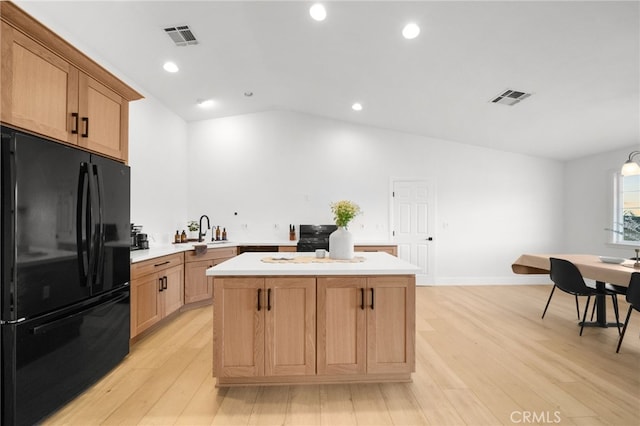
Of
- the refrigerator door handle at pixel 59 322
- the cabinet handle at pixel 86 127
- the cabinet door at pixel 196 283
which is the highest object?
the cabinet handle at pixel 86 127

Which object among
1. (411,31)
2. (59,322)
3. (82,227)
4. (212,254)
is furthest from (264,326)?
(411,31)

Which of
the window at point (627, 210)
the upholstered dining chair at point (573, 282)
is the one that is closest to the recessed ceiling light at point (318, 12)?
the upholstered dining chair at point (573, 282)

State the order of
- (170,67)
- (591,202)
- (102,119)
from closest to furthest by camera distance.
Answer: (102,119), (170,67), (591,202)

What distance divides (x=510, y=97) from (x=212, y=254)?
443cm

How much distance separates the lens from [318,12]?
2.73m

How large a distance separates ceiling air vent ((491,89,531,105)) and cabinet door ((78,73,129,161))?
13.4 feet

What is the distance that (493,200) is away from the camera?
575cm

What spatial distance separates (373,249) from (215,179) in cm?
308

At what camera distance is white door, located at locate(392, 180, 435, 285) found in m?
5.68

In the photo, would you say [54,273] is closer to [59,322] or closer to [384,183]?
[59,322]

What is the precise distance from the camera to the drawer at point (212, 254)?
13.3 feet

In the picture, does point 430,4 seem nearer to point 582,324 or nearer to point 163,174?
point 582,324

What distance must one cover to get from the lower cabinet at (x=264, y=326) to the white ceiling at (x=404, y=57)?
95.5 inches
